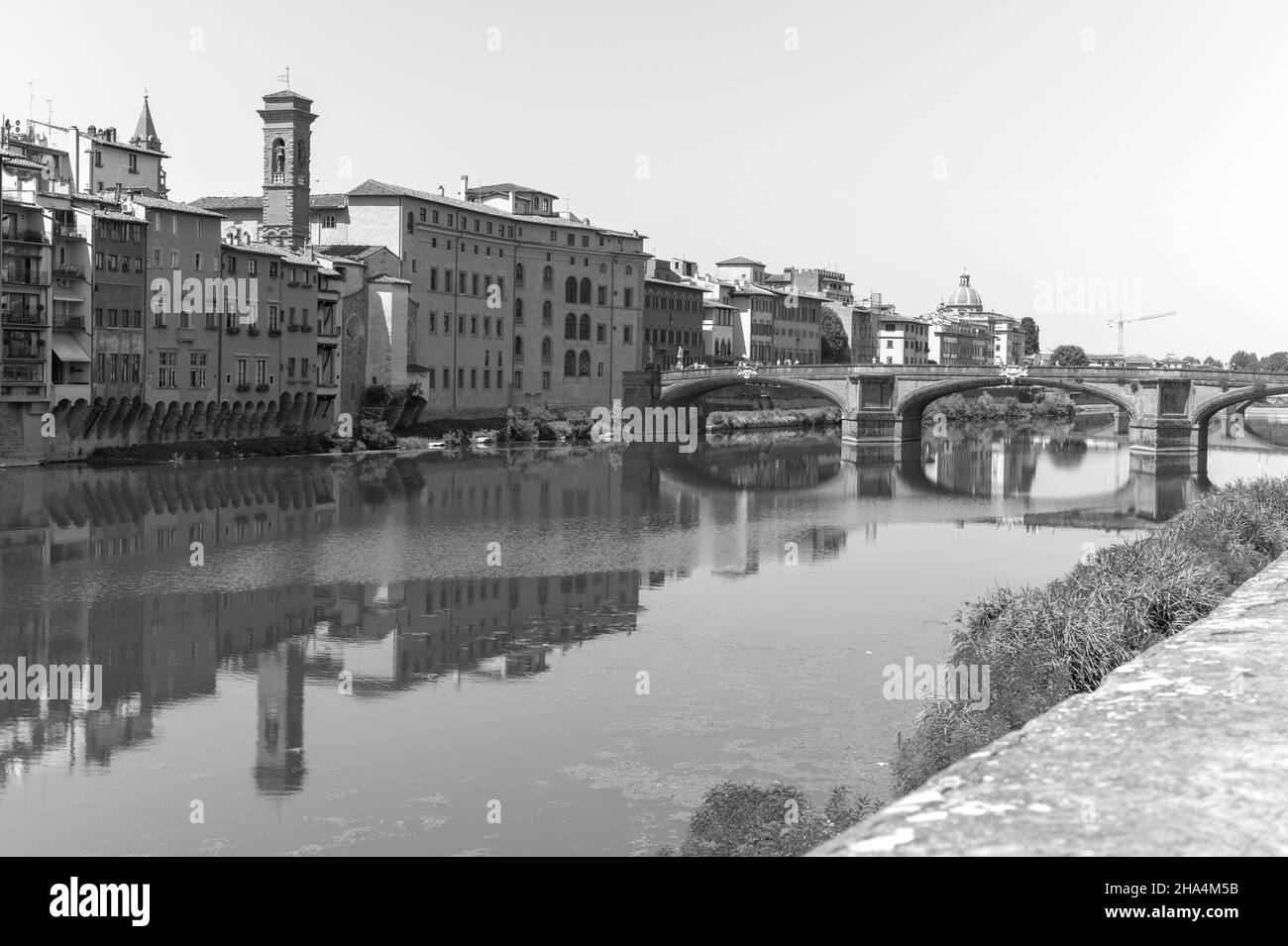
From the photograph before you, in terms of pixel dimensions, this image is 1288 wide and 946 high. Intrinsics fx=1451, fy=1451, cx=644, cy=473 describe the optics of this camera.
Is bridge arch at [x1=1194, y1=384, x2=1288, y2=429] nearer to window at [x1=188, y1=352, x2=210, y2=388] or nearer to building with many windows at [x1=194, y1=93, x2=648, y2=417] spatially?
building with many windows at [x1=194, y1=93, x2=648, y2=417]

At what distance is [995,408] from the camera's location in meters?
117

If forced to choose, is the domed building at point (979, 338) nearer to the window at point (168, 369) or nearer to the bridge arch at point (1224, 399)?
the bridge arch at point (1224, 399)

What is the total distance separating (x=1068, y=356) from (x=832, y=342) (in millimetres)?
62141

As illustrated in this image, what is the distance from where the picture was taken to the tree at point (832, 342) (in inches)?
5032

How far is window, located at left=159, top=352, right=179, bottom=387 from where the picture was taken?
5528 centimetres

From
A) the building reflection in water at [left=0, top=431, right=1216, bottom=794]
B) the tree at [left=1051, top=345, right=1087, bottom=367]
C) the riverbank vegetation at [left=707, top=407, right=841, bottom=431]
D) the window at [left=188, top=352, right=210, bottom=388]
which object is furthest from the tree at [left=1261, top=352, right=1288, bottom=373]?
the window at [left=188, top=352, right=210, bottom=388]

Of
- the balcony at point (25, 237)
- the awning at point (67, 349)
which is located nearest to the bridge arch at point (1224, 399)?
the awning at point (67, 349)

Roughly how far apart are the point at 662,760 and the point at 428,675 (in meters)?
6.32

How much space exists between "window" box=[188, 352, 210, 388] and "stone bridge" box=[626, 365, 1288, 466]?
35.9 m

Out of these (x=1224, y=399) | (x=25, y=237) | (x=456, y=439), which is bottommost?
(x=456, y=439)

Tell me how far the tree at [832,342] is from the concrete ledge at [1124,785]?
392ft

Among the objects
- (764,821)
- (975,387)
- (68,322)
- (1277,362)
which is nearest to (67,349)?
(68,322)

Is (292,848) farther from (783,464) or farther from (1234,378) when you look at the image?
(1234,378)

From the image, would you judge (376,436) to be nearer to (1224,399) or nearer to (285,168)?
(285,168)
